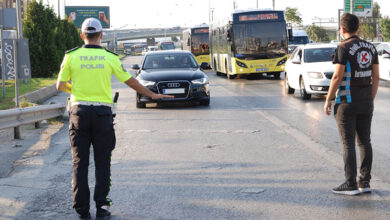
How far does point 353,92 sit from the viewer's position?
20.0ft

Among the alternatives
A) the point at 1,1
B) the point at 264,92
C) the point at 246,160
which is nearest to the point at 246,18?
the point at 264,92

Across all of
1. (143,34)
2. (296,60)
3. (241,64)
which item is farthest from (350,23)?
(143,34)

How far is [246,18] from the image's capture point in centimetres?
2828

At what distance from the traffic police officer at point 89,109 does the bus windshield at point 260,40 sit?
75.6ft

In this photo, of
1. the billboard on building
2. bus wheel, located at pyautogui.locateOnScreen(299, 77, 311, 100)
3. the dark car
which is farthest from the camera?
the billboard on building

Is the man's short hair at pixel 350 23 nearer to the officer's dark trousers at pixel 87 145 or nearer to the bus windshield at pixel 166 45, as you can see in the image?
the officer's dark trousers at pixel 87 145

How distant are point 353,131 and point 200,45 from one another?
3940 centimetres

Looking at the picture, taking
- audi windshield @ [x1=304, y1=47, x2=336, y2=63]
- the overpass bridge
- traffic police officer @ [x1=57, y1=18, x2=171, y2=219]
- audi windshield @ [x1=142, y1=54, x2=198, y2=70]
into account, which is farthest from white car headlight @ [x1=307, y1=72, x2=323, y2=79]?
the overpass bridge

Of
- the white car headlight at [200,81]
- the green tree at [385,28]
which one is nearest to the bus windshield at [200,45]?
the white car headlight at [200,81]

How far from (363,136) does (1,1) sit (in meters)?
101

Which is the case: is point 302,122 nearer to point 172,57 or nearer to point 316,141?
point 316,141

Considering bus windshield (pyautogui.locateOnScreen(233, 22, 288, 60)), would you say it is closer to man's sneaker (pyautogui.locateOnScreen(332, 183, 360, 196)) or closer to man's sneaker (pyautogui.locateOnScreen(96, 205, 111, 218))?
man's sneaker (pyautogui.locateOnScreen(332, 183, 360, 196))

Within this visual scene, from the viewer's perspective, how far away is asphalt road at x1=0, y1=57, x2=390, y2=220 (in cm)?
557

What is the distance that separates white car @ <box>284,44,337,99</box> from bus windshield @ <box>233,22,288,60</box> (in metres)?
8.30
